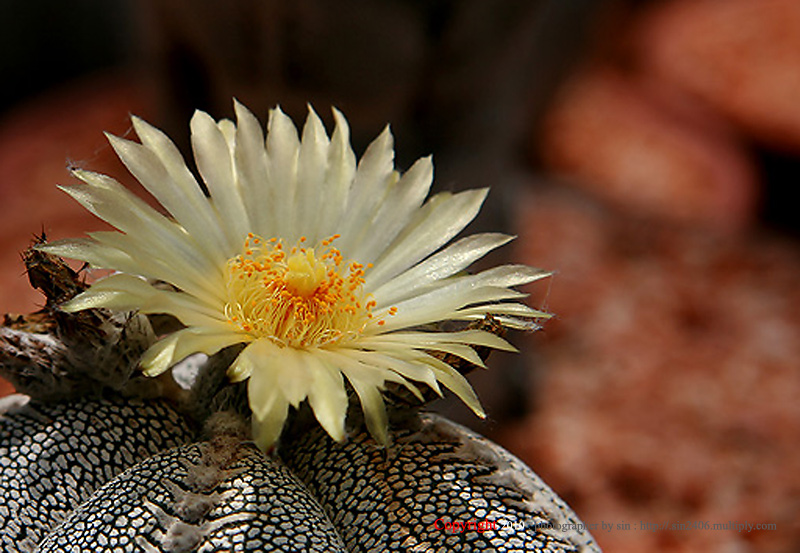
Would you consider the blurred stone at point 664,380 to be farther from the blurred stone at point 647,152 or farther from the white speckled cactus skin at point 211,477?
the white speckled cactus skin at point 211,477

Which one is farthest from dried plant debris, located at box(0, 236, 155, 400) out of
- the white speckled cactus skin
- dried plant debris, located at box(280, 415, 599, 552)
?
dried plant debris, located at box(280, 415, 599, 552)

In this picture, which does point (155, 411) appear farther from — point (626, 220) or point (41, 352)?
point (626, 220)

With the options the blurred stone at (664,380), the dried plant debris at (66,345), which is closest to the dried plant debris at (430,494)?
the dried plant debris at (66,345)

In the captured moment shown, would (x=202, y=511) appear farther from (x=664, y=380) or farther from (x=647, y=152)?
(x=647, y=152)

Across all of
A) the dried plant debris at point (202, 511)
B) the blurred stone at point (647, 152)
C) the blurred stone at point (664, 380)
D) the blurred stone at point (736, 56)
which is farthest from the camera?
Result: the blurred stone at point (736, 56)

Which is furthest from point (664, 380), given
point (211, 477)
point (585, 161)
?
point (211, 477)

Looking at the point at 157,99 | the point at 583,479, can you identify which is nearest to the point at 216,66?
the point at 157,99

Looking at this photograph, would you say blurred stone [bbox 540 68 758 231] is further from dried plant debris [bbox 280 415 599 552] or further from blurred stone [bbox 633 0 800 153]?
dried plant debris [bbox 280 415 599 552]
